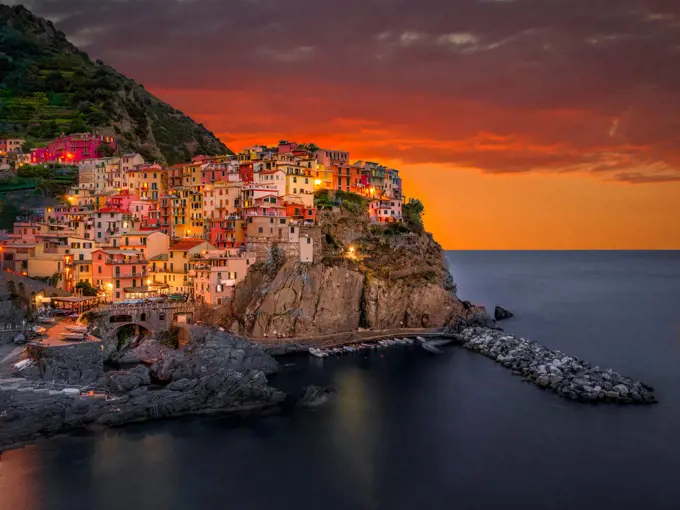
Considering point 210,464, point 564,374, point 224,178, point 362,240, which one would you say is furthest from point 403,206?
point 210,464

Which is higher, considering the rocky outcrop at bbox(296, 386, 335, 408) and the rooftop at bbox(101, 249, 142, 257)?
the rooftop at bbox(101, 249, 142, 257)

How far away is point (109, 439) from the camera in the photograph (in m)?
30.5

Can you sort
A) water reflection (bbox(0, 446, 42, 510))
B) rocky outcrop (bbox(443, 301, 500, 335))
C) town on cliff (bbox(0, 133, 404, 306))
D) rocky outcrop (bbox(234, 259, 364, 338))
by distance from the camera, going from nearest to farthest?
water reflection (bbox(0, 446, 42, 510)), town on cliff (bbox(0, 133, 404, 306)), rocky outcrop (bbox(234, 259, 364, 338)), rocky outcrop (bbox(443, 301, 500, 335))

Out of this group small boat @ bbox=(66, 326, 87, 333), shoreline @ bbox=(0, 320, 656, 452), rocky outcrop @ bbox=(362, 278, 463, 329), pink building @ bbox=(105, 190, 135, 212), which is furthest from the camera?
pink building @ bbox=(105, 190, 135, 212)

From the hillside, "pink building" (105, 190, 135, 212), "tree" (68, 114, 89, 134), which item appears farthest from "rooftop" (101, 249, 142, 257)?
"tree" (68, 114, 89, 134)

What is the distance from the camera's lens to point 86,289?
47.7 meters

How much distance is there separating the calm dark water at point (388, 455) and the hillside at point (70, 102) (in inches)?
2265

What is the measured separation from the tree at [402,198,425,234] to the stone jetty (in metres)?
19.2

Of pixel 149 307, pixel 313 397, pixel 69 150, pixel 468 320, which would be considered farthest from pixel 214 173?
pixel 313 397

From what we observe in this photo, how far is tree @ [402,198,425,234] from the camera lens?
68850mm

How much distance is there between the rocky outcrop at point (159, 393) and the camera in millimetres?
30625

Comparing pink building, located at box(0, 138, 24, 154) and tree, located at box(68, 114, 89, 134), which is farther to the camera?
tree, located at box(68, 114, 89, 134)

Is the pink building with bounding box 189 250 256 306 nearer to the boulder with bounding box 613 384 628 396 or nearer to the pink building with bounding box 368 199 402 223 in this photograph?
the pink building with bounding box 368 199 402 223

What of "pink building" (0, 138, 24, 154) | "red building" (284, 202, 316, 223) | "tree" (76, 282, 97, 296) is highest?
"pink building" (0, 138, 24, 154)
